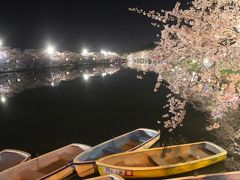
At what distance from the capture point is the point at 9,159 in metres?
15.0

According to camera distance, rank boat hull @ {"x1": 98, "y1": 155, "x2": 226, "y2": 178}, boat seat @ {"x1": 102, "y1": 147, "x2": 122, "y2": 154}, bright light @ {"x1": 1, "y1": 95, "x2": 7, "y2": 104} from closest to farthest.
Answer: boat hull @ {"x1": 98, "y1": 155, "x2": 226, "y2": 178}
boat seat @ {"x1": 102, "y1": 147, "x2": 122, "y2": 154}
bright light @ {"x1": 1, "y1": 95, "x2": 7, "y2": 104}

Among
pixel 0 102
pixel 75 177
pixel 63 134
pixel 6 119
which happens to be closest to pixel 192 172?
pixel 75 177

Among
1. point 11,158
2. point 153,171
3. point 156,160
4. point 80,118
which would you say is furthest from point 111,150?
point 80,118

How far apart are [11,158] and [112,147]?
5409 millimetres

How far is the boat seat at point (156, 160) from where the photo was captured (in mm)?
13259

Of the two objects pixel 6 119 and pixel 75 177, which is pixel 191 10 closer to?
pixel 75 177

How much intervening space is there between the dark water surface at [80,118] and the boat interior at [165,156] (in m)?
0.94

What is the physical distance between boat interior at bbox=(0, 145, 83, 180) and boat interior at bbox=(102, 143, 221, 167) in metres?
2.73

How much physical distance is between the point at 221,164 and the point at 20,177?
392 inches

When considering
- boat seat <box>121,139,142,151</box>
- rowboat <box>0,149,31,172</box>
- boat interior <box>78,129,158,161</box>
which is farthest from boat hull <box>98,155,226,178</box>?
rowboat <box>0,149,31,172</box>

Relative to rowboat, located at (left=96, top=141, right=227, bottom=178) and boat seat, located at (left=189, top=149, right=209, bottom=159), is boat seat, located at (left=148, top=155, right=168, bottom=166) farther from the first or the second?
boat seat, located at (left=189, top=149, right=209, bottom=159)

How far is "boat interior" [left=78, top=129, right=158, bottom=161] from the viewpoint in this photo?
14270 mm

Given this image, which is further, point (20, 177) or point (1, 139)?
point (1, 139)

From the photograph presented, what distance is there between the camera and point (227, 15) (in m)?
9.90
